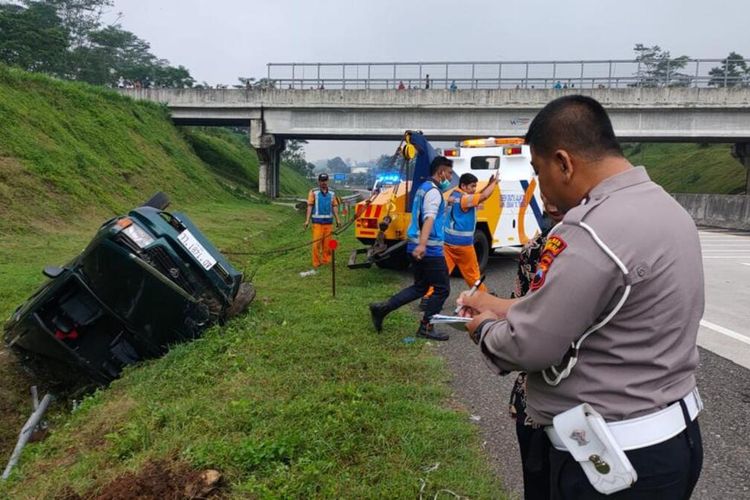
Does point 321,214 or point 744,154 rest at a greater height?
point 744,154

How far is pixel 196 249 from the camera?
5539 mm

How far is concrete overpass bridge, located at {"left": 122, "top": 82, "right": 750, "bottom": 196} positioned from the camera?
2684 centimetres

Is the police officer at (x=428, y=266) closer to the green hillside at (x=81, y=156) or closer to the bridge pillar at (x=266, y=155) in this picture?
the green hillside at (x=81, y=156)

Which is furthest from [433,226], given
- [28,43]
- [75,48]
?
[75,48]

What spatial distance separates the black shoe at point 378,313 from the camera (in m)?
6.15

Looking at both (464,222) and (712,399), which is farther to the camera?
(464,222)

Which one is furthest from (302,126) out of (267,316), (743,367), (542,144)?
(542,144)

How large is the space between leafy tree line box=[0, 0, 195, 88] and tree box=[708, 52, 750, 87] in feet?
117

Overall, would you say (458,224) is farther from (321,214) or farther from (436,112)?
(436,112)

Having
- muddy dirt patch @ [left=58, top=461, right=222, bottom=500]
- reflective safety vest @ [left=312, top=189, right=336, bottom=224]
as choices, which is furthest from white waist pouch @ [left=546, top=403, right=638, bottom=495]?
reflective safety vest @ [left=312, top=189, right=336, bottom=224]

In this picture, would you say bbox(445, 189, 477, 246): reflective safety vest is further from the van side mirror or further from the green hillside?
the green hillside

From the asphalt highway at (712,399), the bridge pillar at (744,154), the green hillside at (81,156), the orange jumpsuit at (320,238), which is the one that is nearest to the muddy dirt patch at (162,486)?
the asphalt highway at (712,399)

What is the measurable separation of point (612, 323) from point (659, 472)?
1.43ft

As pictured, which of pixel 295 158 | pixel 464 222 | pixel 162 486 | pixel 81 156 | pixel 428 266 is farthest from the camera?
pixel 295 158
